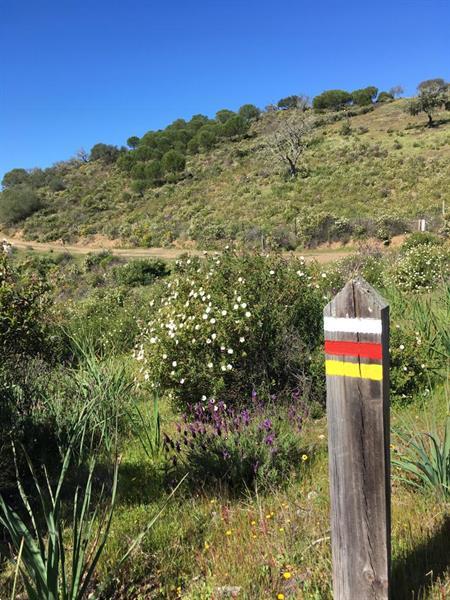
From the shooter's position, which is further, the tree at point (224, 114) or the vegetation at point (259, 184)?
the tree at point (224, 114)

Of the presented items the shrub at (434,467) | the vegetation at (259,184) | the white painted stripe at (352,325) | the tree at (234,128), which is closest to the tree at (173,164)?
the vegetation at (259,184)

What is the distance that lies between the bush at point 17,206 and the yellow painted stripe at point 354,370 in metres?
57.5

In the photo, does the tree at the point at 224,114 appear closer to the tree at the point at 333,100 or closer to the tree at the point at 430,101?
the tree at the point at 333,100

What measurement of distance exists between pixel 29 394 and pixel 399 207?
91.2ft

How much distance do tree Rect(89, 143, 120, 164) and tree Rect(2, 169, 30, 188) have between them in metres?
9.64

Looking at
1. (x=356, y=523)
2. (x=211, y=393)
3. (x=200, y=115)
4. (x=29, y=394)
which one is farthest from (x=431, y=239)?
(x=200, y=115)

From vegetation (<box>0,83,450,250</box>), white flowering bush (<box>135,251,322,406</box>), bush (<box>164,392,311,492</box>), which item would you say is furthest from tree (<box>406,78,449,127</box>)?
bush (<box>164,392,311,492</box>)

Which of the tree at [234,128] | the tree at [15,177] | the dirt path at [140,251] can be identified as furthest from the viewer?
the tree at [15,177]

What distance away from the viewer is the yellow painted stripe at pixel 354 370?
169cm

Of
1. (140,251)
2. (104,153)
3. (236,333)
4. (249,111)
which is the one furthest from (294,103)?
(236,333)

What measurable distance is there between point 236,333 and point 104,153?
2874 inches

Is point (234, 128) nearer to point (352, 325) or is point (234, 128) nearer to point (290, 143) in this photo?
point (290, 143)

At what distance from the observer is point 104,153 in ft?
239

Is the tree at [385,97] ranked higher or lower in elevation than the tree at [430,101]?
higher
